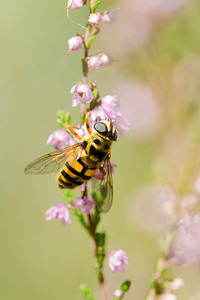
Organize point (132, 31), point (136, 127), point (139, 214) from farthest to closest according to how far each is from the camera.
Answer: point (136, 127) < point (139, 214) < point (132, 31)

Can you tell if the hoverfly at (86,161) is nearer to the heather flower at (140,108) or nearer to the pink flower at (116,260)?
the pink flower at (116,260)

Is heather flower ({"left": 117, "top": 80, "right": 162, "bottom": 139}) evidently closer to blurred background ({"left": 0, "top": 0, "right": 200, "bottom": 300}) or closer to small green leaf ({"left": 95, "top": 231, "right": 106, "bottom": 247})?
blurred background ({"left": 0, "top": 0, "right": 200, "bottom": 300})

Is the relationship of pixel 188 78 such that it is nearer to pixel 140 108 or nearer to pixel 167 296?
pixel 140 108

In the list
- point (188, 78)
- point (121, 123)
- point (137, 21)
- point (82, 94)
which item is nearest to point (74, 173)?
point (121, 123)

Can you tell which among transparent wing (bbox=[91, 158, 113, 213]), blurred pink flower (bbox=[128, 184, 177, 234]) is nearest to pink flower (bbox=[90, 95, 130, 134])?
transparent wing (bbox=[91, 158, 113, 213])

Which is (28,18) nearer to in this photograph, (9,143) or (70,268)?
(9,143)

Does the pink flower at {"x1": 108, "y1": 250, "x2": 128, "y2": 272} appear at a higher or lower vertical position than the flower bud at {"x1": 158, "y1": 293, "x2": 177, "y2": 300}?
higher

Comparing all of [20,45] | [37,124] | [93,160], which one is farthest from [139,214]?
[20,45]
